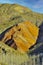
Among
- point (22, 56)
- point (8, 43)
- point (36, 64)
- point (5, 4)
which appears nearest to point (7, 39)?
point (8, 43)

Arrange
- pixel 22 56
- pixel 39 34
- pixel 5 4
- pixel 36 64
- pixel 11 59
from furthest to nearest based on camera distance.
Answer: pixel 5 4 → pixel 39 34 → pixel 22 56 → pixel 11 59 → pixel 36 64

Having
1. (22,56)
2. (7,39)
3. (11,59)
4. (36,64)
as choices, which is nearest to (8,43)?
(7,39)

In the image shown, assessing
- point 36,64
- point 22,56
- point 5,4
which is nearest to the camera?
point 36,64

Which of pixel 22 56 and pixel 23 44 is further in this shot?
pixel 23 44

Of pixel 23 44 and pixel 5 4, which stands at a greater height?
pixel 23 44

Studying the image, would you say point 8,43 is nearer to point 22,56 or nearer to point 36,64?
point 22,56

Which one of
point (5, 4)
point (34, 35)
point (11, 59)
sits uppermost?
point (11, 59)
